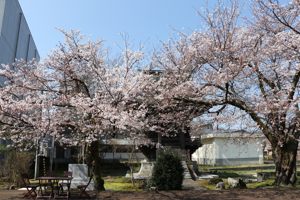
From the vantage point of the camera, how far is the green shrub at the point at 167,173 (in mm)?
13945

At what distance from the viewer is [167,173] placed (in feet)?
46.0

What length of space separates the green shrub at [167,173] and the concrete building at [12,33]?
2101cm

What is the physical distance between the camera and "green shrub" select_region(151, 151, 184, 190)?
13.9 meters

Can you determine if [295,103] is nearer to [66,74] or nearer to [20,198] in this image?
[66,74]

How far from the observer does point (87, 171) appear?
45.6 feet

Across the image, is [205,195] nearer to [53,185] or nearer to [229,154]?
[53,185]

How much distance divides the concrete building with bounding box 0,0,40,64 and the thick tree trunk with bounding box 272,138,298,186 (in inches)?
946

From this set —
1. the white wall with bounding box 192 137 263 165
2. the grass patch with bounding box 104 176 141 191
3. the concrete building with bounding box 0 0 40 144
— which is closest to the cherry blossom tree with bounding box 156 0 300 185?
the grass patch with bounding box 104 176 141 191

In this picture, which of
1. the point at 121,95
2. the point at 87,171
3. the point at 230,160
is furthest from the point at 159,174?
→ the point at 230,160

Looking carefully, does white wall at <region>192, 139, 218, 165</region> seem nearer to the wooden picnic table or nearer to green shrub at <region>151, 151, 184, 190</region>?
Answer: green shrub at <region>151, 151, 184, 190</region>

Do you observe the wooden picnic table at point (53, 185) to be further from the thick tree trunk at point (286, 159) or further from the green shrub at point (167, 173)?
the thick tree trunk at point (286, 159)

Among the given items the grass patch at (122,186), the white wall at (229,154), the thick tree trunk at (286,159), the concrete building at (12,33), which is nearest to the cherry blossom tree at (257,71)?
the thick tree trunk at (286,159)

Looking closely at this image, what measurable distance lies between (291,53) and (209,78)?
10.7 ft

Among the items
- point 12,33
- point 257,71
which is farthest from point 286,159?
point 12,33
